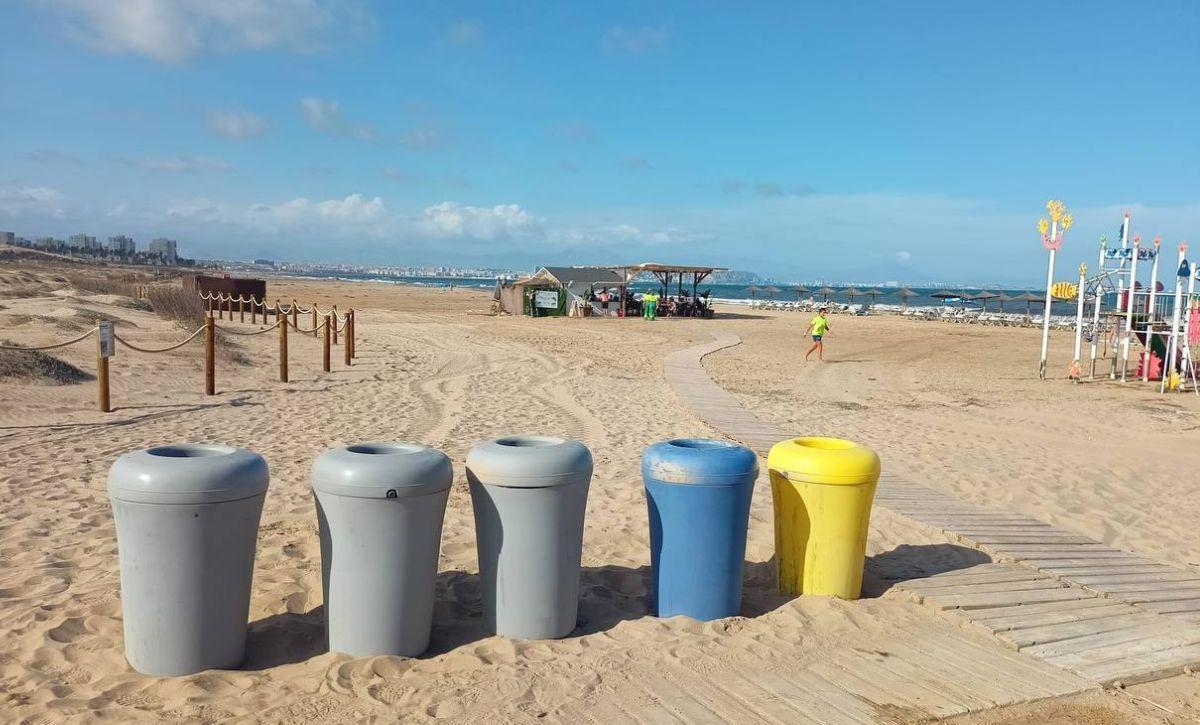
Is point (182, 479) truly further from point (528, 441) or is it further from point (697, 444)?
point (697, 444)

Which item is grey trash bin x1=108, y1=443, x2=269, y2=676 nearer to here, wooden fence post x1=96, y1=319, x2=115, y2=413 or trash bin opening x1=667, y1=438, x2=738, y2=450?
trash bin opening x1=667, y1=438, x2=738, y2=450

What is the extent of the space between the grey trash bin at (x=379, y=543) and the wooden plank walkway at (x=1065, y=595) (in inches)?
112

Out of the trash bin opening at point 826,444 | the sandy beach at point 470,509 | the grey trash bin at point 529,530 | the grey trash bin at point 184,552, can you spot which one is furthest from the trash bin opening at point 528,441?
the trash bin opening at point 826,444

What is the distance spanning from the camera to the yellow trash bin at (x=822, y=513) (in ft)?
15.0

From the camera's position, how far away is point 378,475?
3.64 m

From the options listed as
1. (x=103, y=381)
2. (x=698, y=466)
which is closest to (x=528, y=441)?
(x=698, y=466)

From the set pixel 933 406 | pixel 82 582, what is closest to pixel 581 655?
pixel 82 582

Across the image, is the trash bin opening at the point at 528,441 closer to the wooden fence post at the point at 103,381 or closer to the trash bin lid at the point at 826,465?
the trash bin lid at the point at 826,465

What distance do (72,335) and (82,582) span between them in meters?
14.2

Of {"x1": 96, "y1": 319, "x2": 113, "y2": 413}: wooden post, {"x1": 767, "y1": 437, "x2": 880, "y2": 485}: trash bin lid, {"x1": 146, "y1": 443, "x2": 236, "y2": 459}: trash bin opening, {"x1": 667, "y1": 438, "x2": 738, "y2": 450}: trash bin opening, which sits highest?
{"x1": 146, "y1": 443, "x2": 236, "y2": 459}: trash bin opening

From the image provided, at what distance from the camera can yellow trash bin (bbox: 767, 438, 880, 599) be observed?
4.57 meters

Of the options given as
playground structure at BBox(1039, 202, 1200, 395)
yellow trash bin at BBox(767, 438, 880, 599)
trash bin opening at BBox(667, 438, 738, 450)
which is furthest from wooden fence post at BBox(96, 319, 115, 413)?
playground structure at BBox(1039, 202, 1200, 395)

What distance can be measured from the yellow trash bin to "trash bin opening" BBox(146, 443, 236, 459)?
277 centimetres

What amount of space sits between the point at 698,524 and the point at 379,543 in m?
1.57
